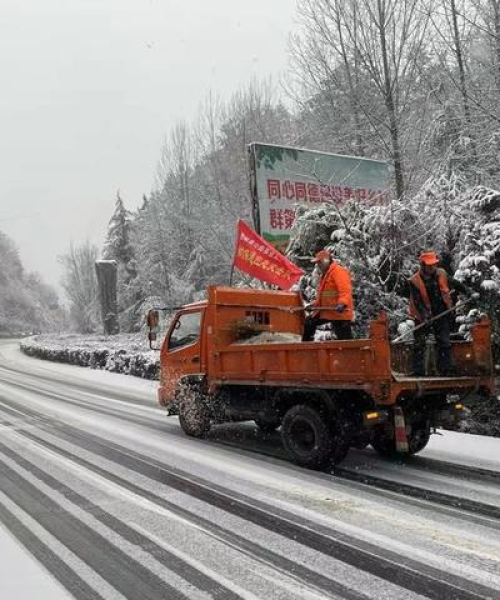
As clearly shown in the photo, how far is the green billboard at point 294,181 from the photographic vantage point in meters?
15.0

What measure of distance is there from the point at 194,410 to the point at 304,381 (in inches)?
92.3

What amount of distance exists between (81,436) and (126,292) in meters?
39.7

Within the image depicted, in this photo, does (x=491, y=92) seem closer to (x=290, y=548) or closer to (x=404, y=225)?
(x=404, y=225)

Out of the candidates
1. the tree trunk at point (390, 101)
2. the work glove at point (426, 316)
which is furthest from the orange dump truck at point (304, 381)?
the tree trunk at point (390, 101)

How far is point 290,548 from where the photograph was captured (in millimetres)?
4164

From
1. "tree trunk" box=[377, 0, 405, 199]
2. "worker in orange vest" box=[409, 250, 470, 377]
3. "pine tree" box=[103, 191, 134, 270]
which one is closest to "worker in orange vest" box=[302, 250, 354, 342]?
"worker in orange vest" box=[409, 250, 470, 377]

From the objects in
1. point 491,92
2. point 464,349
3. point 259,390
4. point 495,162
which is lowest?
point 259,390

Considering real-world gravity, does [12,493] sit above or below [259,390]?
below

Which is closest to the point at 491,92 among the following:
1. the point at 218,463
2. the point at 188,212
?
the point at 218,463

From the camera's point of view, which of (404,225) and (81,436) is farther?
(404,225)

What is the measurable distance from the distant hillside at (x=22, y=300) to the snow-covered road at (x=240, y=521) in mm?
81861

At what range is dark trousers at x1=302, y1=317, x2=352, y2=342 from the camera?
7.36m

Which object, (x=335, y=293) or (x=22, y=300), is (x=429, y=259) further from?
(x=22, y=300)

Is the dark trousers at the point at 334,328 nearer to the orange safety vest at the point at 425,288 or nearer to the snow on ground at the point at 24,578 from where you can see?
the orange safety vest at the point at 425,288
